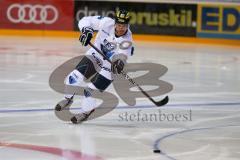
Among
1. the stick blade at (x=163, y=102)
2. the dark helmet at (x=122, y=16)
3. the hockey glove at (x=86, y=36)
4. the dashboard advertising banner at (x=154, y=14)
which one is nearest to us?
the dark helmet at (x=122, y=16)

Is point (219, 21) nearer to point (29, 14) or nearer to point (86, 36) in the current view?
point (29, 14)

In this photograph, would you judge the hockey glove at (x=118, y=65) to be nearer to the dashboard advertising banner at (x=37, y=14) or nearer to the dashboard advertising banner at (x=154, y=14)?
the dashboard advertising banner at (x=154, y=14)

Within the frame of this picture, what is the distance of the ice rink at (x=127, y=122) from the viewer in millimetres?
5699

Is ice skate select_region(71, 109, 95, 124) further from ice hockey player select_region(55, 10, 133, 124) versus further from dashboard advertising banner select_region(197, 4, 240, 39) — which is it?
dashboard advertising banner select_region(197, 4, 240, 39)

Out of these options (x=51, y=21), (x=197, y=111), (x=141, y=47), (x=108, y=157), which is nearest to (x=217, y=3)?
(x=141, y=47)

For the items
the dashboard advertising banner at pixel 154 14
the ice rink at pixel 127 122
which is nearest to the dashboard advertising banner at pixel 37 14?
the dashboard advertising banner at pixel 154 14

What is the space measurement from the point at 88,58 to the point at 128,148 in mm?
1748

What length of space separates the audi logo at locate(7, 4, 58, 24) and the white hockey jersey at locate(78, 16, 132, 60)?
10.1m

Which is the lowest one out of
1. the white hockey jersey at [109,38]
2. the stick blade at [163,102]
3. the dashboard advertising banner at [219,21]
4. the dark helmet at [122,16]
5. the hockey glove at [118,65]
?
the dashboard advertising banner at [219,21]

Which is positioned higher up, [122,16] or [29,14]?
[122,16]

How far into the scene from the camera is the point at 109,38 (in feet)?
23.2

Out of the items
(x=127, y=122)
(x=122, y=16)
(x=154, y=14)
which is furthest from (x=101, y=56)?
(x=154, y=14)

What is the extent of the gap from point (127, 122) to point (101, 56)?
77 cm

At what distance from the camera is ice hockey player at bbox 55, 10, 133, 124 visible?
6.93 metres
